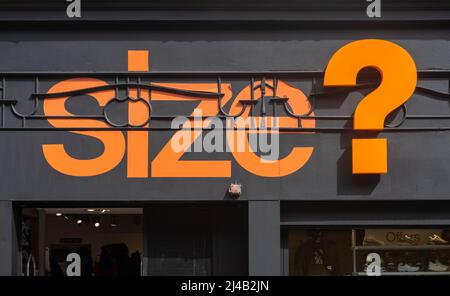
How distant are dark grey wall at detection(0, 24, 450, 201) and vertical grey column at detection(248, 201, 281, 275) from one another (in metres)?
0.16

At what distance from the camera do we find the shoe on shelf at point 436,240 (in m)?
9.99

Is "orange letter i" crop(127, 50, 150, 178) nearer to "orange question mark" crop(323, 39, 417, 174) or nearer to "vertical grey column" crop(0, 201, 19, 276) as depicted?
"vertical grey column" crop(0, 201, 19, 276)

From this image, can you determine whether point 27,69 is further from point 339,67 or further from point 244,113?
point 339,67

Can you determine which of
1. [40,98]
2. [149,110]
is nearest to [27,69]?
[40,98]

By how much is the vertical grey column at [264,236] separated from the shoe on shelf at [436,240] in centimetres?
209

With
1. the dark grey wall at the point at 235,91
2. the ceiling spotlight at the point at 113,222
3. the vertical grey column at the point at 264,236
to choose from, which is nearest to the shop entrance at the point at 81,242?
the ceiling spotlight at the point at 113,222

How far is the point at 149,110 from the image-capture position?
9.71 meters

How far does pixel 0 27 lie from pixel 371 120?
16.3 feet

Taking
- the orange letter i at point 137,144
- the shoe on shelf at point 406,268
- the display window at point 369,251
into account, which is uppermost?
the orange letter i at point 137,144

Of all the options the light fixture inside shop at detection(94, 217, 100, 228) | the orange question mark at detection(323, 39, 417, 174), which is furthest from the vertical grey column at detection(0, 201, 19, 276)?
the orange question mark at detection(323, 39, 417, 174)

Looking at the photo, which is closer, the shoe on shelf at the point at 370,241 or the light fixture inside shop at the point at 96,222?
the shoe on shelf at the point at 370,241

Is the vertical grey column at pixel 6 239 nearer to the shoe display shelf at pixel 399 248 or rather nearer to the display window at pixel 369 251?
the display window at pixel 369 251

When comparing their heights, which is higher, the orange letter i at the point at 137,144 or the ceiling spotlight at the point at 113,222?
the orange letter i at the point at 137,144

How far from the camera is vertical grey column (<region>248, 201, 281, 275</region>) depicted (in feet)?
31.3
